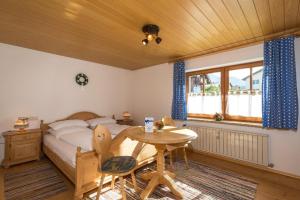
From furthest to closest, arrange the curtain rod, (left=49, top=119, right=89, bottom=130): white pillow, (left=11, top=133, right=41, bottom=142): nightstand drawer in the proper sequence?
1. (left=49, top=119, right=89, bottom=130): white pillow
2. (left=11, top=133, right=41, bottom=142): nightstand drawer
3. the curtain rod

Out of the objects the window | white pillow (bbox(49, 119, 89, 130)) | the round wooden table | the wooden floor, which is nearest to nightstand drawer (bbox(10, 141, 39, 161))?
the wooden floor

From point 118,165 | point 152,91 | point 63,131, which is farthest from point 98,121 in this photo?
point 118,165

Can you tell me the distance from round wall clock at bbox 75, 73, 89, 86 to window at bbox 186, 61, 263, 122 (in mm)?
2693

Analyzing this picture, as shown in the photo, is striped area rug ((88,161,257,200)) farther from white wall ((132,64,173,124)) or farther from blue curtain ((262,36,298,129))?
white wall ((132,64,173,124))

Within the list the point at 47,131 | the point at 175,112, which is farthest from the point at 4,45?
the point at 175,112

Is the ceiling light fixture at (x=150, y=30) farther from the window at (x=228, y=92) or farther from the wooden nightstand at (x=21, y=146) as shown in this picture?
the wooden nightstand at (x=21, y=146)

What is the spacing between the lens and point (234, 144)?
3.03 meters

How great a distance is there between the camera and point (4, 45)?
304cm

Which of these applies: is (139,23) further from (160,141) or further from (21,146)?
(21,146)

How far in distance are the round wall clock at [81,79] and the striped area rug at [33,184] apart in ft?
6.79

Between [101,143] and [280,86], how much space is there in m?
2.91

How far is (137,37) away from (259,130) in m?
2.74

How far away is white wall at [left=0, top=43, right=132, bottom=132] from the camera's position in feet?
10.1

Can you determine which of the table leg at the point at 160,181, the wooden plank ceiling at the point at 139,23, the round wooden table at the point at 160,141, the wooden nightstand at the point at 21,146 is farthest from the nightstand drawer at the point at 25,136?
the table leg at the point at 160,181
